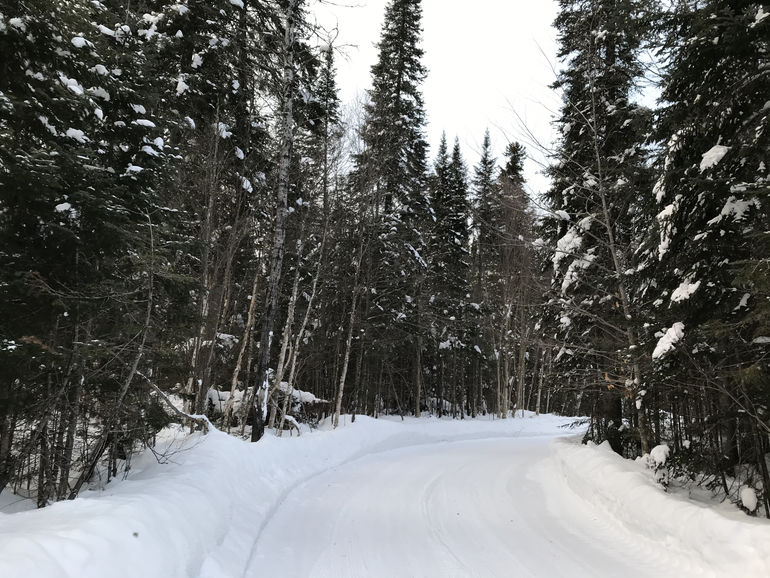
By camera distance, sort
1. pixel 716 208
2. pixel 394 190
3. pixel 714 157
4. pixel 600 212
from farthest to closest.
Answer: pixel 394 190 → pixel 600 212 → pixel 716 208 → pixel 714 157

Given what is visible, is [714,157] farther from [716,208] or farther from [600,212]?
[600,212]

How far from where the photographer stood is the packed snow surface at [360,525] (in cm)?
332

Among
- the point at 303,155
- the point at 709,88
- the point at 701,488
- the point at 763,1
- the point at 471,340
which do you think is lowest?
the point at 701,488

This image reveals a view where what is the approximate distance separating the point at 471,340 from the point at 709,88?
64.4ft

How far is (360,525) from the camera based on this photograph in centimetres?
591

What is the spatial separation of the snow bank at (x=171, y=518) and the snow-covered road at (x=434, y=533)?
13.6 inches

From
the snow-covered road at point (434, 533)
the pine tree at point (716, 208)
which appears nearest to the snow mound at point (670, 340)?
the pine tree at point (716, 208)

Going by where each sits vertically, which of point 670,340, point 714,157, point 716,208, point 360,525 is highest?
point 714,157


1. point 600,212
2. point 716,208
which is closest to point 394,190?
point 600,212

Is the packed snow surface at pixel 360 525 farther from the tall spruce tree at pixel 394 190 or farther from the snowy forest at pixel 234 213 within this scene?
the tall spruce tree at pixel 394 190

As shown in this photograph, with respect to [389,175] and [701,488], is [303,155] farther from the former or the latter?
[701,488]

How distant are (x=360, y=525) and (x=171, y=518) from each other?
2.65m

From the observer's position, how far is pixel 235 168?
1166cm

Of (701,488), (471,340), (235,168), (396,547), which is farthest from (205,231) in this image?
(471,340)
